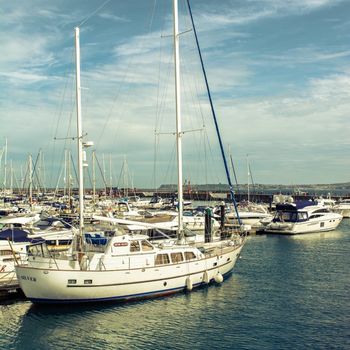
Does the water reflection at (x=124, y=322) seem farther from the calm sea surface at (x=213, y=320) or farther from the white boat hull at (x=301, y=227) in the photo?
the white boat hull at (x=301, y=227)

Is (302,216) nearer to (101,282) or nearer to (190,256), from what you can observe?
(190,256)

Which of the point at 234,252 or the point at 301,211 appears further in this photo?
the point at 301,211

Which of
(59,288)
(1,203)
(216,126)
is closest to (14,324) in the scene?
(59,288)

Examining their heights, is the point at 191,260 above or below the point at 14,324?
above

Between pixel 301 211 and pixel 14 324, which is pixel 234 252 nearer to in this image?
pixel 14 324

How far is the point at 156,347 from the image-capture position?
21562 mm

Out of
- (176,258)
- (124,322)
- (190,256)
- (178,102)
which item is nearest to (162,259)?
(176,258)

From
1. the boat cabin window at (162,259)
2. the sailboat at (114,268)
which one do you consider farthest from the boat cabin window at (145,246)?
the boat cabin window at (162,259)

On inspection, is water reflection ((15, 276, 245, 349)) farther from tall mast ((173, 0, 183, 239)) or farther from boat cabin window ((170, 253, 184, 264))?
tall mast ((173, 0, 183, 239))

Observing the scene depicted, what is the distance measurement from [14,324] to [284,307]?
15433 millimetres

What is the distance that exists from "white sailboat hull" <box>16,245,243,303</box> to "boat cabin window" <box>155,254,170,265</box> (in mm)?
352

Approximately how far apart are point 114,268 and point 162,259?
11.0ft

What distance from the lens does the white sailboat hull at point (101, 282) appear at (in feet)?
87.0

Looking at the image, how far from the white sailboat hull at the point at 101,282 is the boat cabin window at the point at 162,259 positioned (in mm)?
352
